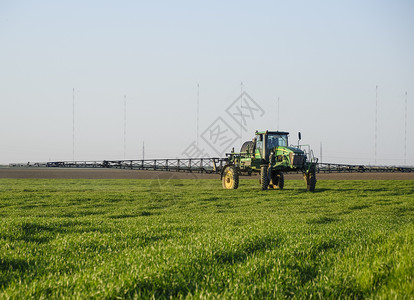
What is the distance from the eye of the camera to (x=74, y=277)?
541cm

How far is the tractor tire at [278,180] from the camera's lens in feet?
105

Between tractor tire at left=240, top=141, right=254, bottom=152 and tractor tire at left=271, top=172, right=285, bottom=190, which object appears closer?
tractor tire at left=240, top=141, right=254, bottom=152

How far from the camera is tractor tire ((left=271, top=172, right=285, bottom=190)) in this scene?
32.0m

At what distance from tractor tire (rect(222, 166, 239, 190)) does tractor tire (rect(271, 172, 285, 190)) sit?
330 centimetres

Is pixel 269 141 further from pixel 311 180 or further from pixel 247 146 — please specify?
pixel 311 180

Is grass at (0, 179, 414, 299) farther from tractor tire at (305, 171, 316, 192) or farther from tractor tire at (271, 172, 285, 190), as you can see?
Answer: tractor tire at (271, 172, 285, 190)

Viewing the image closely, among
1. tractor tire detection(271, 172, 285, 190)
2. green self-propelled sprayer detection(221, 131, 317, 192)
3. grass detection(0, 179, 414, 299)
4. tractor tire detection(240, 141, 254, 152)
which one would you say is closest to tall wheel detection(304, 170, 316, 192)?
green self-propelled sprayer detection(221, 131, 317, 192)

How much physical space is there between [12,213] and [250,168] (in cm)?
1818

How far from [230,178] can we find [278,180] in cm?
413

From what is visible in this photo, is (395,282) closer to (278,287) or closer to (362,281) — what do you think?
(362,281)

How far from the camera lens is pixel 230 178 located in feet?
104

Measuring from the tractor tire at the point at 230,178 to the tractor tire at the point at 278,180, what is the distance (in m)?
3.30

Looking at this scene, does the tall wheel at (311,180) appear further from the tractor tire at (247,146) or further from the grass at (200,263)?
the grass at (200,263)

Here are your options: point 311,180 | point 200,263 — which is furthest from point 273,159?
point 200,263
